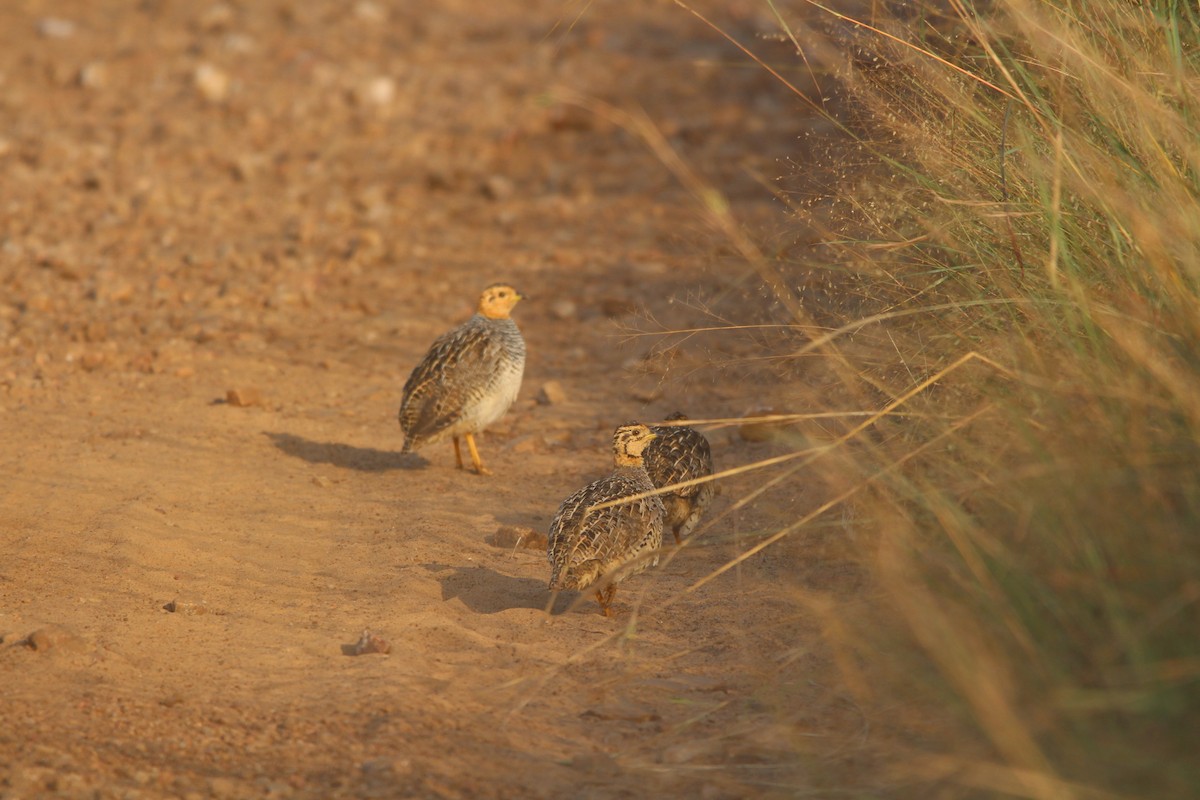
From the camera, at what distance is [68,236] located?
40.7ft

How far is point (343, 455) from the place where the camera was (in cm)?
865

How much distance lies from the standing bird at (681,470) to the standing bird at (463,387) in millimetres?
1408

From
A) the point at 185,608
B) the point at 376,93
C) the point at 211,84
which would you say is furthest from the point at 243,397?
the point at 211,84

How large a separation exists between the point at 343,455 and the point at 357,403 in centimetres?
105

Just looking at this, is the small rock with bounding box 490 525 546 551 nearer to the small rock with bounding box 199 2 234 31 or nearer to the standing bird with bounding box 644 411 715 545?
the standing bird with bounding box 644 411 715 545

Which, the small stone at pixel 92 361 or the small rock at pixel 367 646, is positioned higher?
the small rock at pixel 367 646

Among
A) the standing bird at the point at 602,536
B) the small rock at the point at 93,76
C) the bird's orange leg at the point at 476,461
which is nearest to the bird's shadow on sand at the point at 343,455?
the bird's orange leg at the point at 476,461

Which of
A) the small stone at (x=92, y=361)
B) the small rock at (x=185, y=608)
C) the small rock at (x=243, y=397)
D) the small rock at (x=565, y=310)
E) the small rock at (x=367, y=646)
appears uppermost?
the small rock at (x=367, y=646)

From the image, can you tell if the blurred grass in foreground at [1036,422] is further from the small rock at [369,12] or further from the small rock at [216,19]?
the small rock at [216,19]

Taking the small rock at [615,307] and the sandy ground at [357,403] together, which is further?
the small rock at [615,307]

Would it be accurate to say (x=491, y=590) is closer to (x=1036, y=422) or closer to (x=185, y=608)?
(x=185, y=608)

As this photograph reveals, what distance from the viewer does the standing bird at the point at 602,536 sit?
6.02 metres

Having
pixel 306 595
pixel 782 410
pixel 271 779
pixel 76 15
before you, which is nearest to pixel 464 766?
pixel 271 779

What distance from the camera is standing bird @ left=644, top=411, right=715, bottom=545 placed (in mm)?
7203
